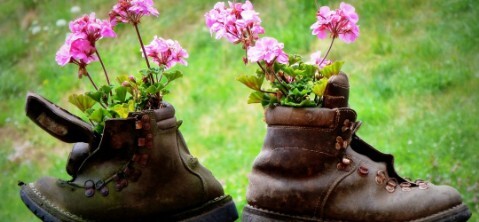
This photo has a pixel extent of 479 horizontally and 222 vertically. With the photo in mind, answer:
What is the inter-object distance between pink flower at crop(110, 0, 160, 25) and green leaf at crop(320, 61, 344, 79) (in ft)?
2.41

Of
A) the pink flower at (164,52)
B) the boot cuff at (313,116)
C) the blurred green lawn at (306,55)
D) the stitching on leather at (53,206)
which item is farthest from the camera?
the blurred green lawn at (306,55)

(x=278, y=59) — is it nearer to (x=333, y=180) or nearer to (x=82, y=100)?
(x=333, y=180)

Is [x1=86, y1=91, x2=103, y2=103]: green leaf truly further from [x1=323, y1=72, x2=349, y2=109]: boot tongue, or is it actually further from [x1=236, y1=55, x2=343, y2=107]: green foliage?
[x1=323, y1=72, x2=349, y2=109]: boot tongue

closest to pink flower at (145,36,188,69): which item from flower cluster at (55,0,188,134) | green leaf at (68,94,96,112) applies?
flower cluster at (55,0,188,134)

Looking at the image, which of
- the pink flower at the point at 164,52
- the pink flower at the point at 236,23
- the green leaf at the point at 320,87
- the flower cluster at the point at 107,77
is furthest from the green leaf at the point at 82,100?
the green leaf at the point at 320,87

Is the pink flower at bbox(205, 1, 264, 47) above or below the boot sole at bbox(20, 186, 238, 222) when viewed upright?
above

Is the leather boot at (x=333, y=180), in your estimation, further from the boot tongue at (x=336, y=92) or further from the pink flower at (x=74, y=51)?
the pink flower at (x=74, y=51)

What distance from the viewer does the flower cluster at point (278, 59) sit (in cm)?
233

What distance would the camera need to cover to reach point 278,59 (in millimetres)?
2379

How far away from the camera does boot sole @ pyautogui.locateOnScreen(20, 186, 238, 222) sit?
2.56 meters

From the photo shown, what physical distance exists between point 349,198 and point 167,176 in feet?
2.24

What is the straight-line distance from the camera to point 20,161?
21.6 ft

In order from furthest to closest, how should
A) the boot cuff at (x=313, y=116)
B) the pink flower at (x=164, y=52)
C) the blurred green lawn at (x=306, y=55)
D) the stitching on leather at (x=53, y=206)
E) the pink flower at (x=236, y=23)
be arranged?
1. the blurred green lawn at (x=306, y=55)
2. the pink flower at (x=164, y=52)
3. the stitching on leather at (x=53, y=206)
4. the pink flower at (x=236, y=23)
5. the boot cuff at (x=313, y=116)

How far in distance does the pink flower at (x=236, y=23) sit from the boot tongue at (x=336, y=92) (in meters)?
0.34
